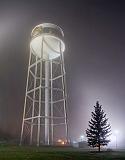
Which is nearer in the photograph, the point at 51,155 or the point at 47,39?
the point at 51,155

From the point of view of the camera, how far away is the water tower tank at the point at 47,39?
2121 inches

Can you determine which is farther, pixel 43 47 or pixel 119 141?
pixel 119 141

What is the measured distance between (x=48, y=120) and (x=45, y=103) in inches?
167

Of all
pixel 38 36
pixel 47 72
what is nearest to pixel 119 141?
pixel 47 72

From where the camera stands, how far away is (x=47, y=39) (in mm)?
53812

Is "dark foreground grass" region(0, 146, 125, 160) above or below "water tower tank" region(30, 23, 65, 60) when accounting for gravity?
below

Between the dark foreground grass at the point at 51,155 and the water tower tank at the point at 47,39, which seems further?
the water tower tank at the point at 47,39

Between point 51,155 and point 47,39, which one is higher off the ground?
point 47,39

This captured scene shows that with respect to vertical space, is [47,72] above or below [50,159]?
above

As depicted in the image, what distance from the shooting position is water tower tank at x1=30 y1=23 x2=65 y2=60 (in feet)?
177

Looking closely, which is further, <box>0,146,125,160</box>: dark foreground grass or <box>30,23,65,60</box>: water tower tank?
<box>30,23,65,60</box>: water tower tank

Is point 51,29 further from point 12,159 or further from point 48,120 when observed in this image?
point 12,159

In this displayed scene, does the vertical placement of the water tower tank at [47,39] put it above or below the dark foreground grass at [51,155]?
above

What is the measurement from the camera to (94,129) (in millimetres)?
A: 38750
